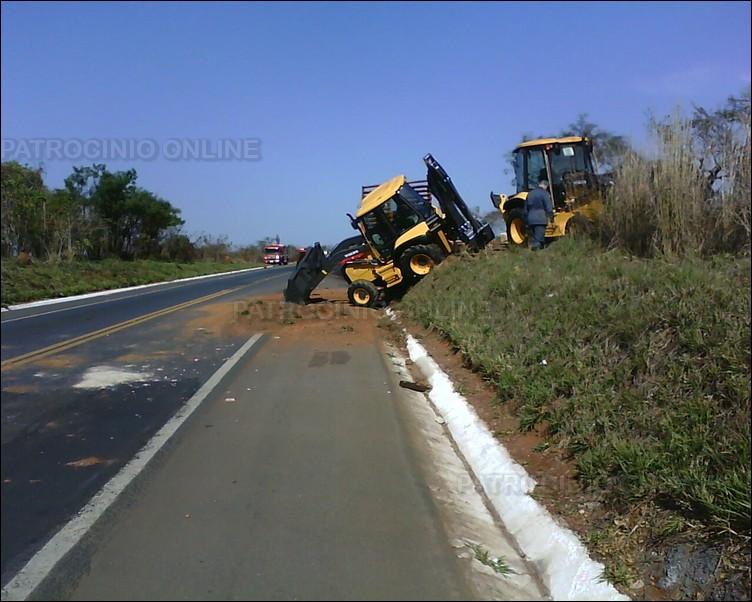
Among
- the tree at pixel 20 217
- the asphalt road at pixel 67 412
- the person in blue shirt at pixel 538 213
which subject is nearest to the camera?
the asphalt road at pixel 67 412

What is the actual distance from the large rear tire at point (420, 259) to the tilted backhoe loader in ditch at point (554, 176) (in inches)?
76.8

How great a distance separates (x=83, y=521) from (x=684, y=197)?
8302mm

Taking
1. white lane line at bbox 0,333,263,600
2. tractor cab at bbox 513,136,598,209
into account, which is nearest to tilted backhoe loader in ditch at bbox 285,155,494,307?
tractor cab at bbox 513,136,598,209

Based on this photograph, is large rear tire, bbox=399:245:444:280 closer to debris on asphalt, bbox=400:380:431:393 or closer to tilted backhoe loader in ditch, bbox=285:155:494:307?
tilted backhoe loader in ditch, bbox=285:155:494:307

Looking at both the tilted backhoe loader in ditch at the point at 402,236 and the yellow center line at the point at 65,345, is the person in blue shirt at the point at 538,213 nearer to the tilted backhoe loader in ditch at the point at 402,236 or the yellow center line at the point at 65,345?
the tilted backhoe loader in ditch at the point at 402,236

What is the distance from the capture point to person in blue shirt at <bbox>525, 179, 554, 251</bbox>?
15094 mm

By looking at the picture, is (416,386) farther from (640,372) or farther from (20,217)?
(20,217)

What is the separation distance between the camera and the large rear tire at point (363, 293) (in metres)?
17.6

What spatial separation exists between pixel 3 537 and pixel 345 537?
200 centimetres

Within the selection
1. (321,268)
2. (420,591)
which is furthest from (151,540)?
(321,268)

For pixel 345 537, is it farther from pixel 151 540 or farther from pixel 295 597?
pixel 151 540

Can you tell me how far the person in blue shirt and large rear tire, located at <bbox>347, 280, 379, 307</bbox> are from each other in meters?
4.30

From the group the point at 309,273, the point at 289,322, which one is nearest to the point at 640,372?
the point at 289,322

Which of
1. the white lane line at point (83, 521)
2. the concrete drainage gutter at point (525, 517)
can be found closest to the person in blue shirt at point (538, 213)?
the concrete drainage gutter at point (525, 517)
